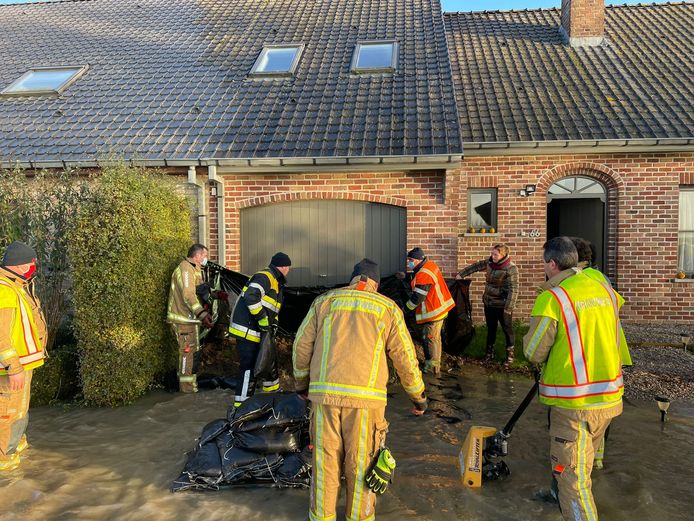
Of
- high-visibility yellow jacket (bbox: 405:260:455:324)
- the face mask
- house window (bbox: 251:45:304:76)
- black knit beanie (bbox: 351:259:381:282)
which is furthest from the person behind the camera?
house window (bbox: 251:45:304:76)

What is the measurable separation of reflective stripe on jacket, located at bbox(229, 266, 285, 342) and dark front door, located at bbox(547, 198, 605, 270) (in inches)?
266

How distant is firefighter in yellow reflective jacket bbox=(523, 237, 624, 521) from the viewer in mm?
3238

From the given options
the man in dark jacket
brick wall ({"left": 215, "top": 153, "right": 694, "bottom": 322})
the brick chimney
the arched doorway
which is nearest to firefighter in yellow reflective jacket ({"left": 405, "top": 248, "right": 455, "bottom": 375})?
the man in dark jacket

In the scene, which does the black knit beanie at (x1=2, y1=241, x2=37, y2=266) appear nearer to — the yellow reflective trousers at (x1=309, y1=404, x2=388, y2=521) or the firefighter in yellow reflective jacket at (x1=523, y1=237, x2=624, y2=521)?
the yellow reflective trousers at (x1=309, y1=404, x2=388, y2=521)

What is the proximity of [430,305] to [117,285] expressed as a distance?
390 centimetres

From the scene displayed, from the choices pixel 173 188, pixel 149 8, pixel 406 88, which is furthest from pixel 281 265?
pixel 149 8

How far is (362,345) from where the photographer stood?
316 cm

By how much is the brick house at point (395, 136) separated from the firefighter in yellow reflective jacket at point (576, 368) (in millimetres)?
4535

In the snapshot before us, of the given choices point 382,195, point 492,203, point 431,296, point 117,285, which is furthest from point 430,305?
point 117,285

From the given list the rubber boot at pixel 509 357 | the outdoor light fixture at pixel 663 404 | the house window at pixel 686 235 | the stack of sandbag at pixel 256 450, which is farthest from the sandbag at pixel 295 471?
the house window at pixel 686 235

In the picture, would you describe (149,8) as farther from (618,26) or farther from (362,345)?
(362,345)

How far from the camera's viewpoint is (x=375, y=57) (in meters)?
10.3

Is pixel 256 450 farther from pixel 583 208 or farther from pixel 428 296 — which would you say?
pixel 583 208

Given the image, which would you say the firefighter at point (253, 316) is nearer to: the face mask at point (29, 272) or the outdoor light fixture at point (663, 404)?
the face mask at point (29, 272)
